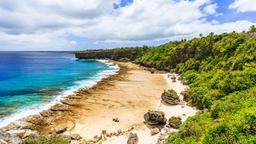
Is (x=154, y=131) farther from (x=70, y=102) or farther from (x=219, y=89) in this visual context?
(x=70, y=102)

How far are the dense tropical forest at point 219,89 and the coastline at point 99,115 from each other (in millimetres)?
5238

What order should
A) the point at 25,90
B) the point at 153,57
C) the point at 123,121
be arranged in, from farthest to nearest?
the point at 153,57
the point at 25,90
the point at 123,121

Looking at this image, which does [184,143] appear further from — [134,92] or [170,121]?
[134,92]

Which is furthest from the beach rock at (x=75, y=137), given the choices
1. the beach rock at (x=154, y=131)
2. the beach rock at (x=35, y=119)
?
the beach rock at (x=154, y=131)

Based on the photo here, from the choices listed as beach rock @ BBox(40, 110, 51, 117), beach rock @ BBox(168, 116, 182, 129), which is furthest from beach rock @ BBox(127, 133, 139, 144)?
beach rock @ BBox(40, 110, 51, 117)

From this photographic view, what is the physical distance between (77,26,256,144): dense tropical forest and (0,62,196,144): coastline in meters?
5.24

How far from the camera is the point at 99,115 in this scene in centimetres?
4103

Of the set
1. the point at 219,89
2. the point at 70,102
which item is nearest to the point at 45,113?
the point at 70,102

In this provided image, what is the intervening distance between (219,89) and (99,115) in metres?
19.5

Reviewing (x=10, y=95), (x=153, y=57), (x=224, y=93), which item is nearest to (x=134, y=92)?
(x=224, y=93)

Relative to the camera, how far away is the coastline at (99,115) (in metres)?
33.8

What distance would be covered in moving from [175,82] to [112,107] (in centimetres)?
2854

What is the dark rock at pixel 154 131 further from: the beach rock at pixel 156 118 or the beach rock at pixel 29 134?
the beach rock at pixel 29 134

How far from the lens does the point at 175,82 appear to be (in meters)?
69.1
